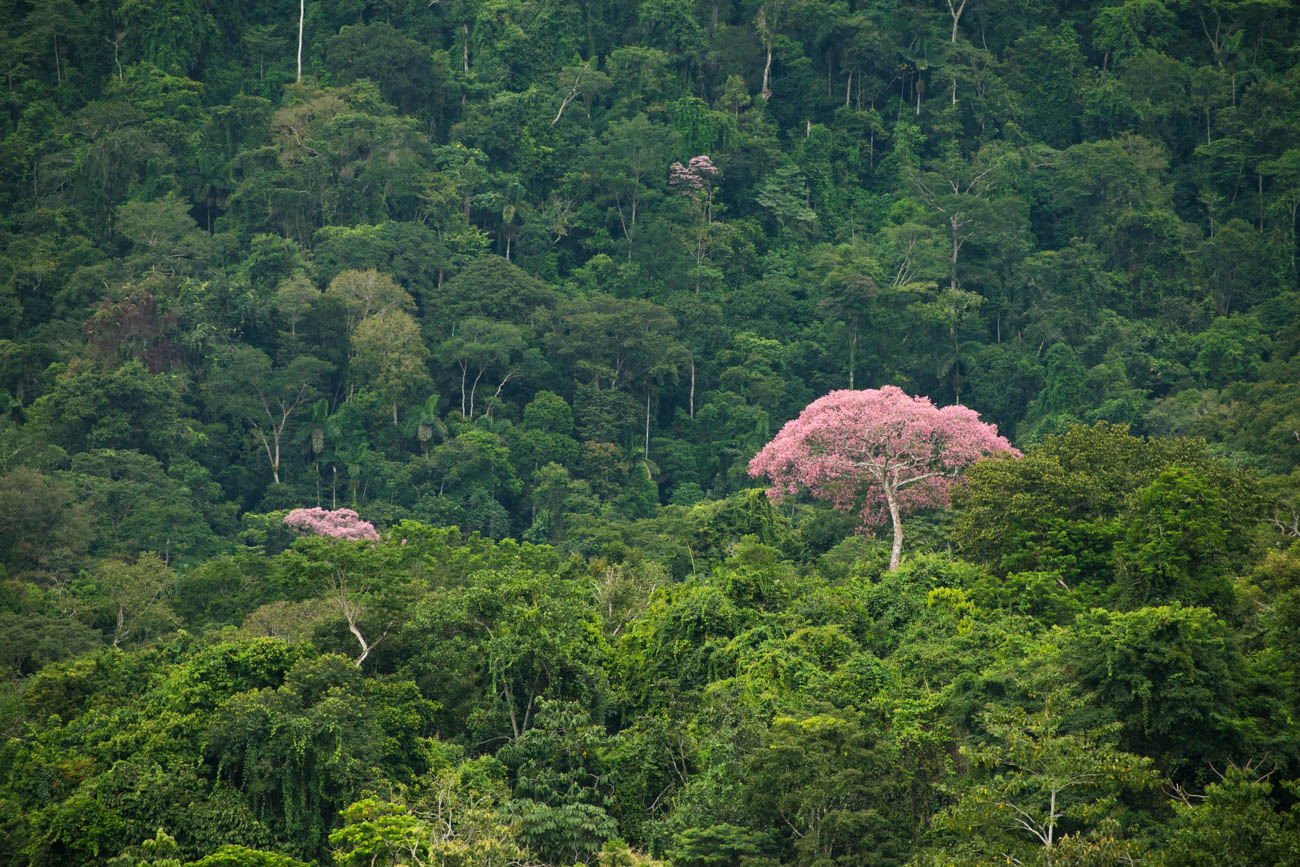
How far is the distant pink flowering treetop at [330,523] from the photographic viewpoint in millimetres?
40375

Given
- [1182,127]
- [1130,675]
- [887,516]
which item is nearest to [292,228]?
[887,516]

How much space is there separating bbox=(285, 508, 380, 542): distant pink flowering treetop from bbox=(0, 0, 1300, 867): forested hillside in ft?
0.65

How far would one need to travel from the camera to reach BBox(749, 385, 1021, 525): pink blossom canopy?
106ft

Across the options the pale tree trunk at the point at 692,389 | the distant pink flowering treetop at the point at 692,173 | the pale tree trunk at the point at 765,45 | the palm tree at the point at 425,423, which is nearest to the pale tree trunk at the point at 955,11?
the pale tree trunk at the point at 765,45

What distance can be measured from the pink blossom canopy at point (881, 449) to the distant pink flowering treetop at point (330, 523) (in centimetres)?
1189

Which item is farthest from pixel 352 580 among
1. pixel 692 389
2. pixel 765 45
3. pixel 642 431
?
pixel 765 45

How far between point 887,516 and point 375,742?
1297cm

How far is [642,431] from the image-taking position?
152 ft

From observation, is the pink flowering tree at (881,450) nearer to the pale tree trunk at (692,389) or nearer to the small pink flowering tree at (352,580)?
the small pink flowering tree at (352,580)

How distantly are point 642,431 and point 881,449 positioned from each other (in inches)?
558

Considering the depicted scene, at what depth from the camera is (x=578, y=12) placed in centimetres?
5531

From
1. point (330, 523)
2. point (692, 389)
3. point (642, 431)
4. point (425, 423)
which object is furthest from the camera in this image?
point (692, 389)

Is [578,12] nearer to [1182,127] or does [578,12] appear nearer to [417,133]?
[417,133]

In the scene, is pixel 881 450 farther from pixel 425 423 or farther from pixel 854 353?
pixel 854 353
